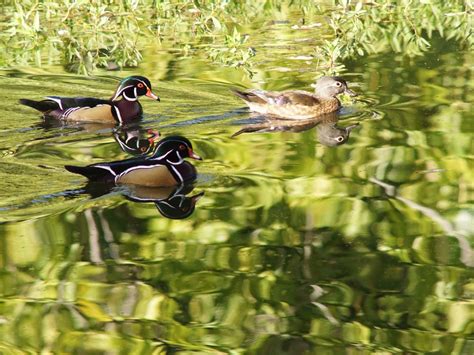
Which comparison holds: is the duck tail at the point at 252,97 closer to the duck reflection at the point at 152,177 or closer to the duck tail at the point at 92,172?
the duck reflection at the point at 152,177

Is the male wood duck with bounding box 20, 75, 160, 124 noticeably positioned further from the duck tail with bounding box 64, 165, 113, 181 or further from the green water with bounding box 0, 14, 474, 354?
the duck tail with bounding box 64, 165, 113, 181

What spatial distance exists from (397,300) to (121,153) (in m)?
4.72

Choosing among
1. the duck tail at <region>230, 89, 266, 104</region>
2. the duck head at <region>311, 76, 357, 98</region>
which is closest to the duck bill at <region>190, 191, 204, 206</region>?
the duck tail at <region>230, 89, 266, 104</region>

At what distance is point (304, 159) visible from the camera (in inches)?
428

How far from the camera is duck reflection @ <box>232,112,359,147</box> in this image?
11929 millimetres

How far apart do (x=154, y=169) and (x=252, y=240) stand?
6.31 ft

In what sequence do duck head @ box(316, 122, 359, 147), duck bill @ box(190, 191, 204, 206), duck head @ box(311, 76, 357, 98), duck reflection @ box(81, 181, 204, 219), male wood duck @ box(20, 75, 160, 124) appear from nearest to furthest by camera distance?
duck reflection @ box(81, 181, 204, 219) < duck bill @ box(190, 191, 204, 206) < duck head @ box(316, 122, 359, 147) < male wood duck @ box(20, 75, 160, 124) < duck head @ box(311, 76, 357, 98)

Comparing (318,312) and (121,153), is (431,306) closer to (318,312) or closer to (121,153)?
(318,312)

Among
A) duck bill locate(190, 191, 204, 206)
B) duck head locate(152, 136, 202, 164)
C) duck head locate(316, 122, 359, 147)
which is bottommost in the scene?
duck head locate(316, 122, 359, 147)

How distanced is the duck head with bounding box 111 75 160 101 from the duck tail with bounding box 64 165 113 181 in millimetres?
3031

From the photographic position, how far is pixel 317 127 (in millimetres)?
12766

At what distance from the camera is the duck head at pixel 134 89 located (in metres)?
12.9

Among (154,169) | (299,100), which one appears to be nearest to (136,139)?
(299,100)

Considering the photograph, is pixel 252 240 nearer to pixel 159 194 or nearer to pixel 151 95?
pixel 159 194
